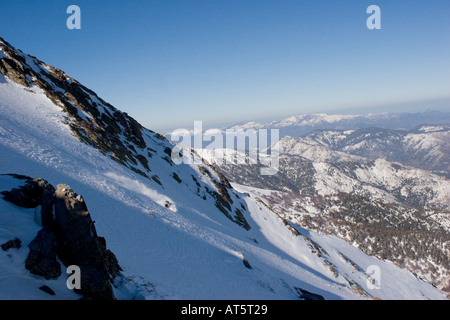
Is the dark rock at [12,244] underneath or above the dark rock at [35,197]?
underneath

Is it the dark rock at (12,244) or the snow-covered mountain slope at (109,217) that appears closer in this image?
the dark rock at (12,244)

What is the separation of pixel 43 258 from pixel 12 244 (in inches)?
59.6

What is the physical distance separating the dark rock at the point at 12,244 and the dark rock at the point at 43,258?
1.41 ft

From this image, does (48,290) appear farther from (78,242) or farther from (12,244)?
(12,244)

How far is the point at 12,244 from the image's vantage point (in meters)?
10.4

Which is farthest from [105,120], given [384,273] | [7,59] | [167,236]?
[384,273]

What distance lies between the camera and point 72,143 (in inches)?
1316

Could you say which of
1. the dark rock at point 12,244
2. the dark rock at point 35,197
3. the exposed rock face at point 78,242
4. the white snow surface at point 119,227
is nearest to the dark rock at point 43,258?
the white snow surface at point 119,227

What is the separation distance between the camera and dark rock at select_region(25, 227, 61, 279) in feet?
33.9

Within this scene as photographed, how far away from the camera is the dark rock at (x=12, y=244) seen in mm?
10184

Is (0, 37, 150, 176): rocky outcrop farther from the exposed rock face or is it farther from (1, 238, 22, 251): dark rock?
(1, 238, 22, 251): dark rock

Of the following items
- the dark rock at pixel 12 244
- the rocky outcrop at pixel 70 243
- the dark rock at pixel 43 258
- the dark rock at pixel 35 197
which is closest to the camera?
the dark rock at pixel 12 244

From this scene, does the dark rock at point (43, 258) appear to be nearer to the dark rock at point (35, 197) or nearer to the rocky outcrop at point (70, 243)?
the rocky outcrop at point (70, 243)

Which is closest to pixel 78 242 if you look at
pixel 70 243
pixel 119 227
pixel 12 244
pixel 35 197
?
pixel 70 243
